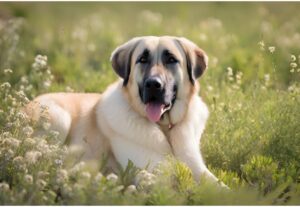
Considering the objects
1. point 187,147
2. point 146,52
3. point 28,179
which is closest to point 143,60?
point 146,52

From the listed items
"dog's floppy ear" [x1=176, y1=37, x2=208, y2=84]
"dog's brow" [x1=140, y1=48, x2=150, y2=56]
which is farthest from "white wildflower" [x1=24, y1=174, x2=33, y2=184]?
"dog's floppy ear" [x1=176, y1=37, x2=208, y2=84]

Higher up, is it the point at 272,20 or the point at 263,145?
the point at 272,20

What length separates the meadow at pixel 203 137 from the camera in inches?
192

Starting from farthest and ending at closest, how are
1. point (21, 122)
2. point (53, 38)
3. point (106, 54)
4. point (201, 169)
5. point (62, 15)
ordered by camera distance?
1. point (62, 15)
2. point (53, 38)
3. point (106, 54)
4. point (201, 169)
5. point (21, 122)

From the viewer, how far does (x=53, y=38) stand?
35.3 feet

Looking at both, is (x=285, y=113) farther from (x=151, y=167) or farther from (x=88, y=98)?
(x=88, y=98)

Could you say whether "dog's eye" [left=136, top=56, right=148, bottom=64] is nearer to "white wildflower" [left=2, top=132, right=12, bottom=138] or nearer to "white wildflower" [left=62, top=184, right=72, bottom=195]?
"white wildflower" [left=2, top=132, right=12, bottom=138]

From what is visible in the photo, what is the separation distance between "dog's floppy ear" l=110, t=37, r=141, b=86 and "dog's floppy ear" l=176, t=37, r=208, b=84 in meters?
0.41

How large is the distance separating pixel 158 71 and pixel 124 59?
44 centimetres

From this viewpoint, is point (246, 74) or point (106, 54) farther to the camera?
point (106, 54)

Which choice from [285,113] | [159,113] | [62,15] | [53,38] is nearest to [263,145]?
[285,113]

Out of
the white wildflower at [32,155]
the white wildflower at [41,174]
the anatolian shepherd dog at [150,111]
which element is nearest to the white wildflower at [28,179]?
the white wildflower at [41,174]

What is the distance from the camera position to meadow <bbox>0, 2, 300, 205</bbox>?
192 inches

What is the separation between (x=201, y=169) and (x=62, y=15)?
8.25m
